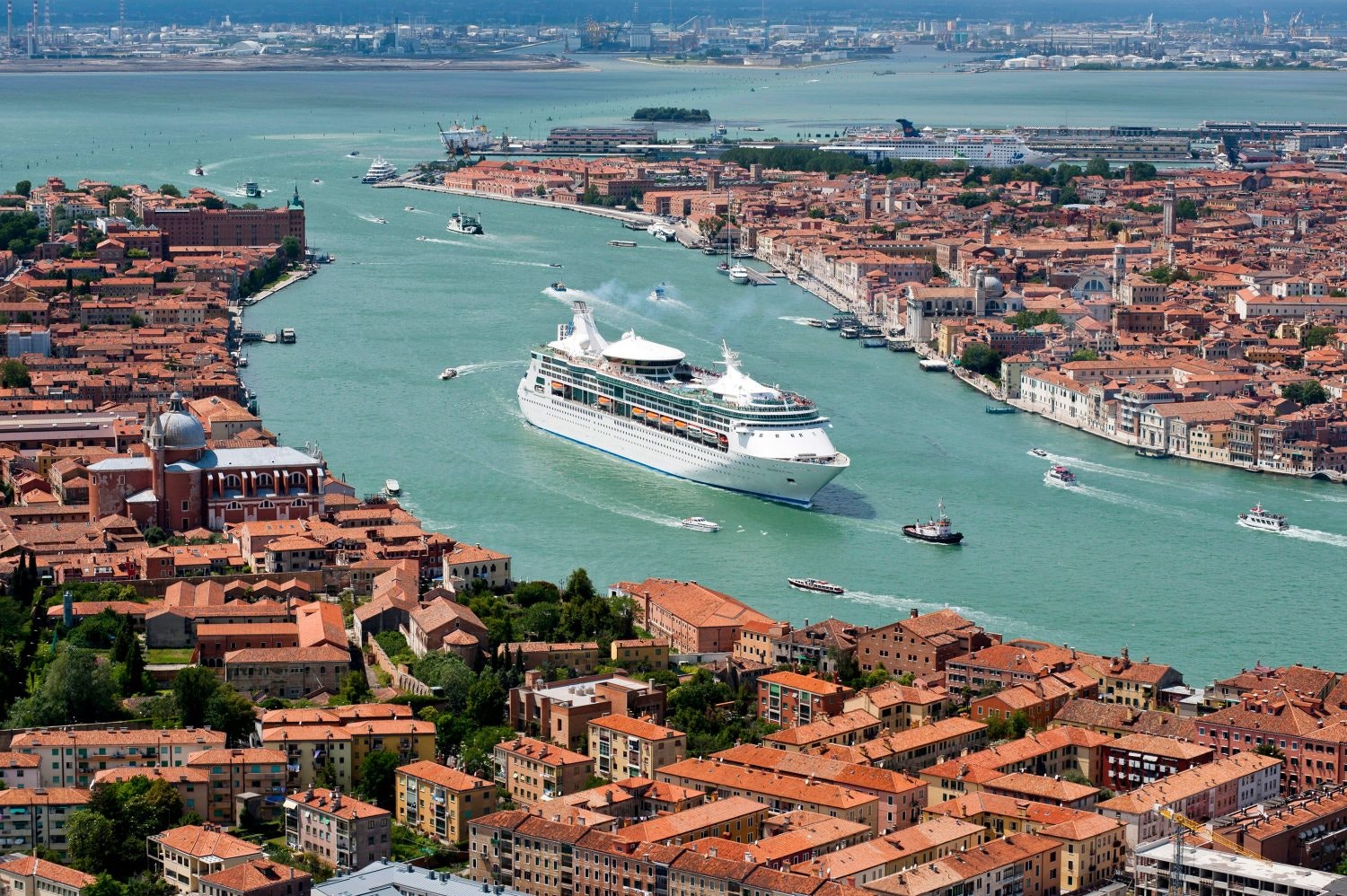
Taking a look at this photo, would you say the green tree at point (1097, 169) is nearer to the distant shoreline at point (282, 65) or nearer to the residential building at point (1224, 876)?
the residential building at point (1224, 876)

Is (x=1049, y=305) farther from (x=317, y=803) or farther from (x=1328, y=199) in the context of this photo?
(x=317, y=803)

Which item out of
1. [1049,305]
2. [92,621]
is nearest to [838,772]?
[92,621]

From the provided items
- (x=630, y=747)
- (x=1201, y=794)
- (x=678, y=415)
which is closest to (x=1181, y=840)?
(x=1201, y=794)

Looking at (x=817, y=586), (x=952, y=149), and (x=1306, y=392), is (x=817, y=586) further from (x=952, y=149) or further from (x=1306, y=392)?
(x=952, y=149)

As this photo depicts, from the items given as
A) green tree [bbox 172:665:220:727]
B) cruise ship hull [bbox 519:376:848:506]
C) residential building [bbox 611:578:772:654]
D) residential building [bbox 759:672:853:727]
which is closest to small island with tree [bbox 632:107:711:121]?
cruise ship hull [bbox 519:376:848:506]

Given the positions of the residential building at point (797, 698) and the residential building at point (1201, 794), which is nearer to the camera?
the residential building at point (1201, 794)

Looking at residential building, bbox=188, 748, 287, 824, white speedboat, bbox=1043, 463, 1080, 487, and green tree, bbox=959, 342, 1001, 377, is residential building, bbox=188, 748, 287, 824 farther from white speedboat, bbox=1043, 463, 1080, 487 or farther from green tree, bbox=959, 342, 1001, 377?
green tree, bbox=959, 342, 1001, 377

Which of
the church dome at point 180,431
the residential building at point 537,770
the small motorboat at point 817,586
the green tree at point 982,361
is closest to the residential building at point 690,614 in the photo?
the small motorboat at point 817,586
